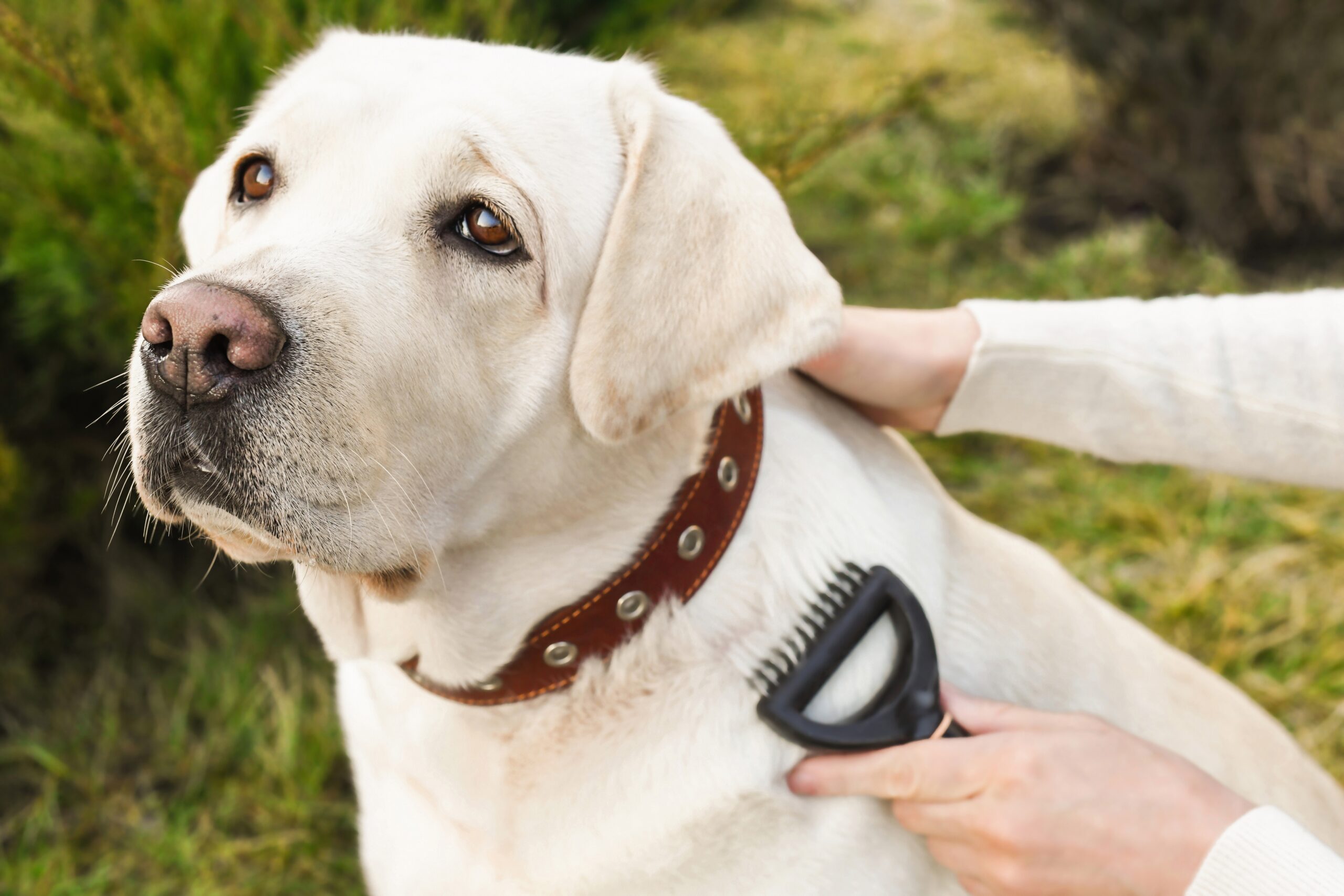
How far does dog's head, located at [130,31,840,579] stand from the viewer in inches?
58.1

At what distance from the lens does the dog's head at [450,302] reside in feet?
4.84

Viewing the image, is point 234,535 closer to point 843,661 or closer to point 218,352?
point 218,352

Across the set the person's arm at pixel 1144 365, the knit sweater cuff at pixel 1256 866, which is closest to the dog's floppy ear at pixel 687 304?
the person's arm at pixel 1144 365

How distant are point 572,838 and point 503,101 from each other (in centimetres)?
119

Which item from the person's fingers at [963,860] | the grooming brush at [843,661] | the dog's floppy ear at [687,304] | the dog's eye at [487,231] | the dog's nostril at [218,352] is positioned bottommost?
the person's fingers at [963,860]

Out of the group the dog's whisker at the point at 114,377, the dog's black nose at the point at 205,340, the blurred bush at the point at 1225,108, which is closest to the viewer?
A: the dog's black nose at the point at 205,340

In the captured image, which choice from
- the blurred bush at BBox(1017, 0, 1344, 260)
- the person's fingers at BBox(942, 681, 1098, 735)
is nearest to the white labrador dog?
the person's fingers at BBox(942, 681, 1098, 735)

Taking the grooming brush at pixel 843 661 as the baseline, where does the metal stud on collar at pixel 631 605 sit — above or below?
above

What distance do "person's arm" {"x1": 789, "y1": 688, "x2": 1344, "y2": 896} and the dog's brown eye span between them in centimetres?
133

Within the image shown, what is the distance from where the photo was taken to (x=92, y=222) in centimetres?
303

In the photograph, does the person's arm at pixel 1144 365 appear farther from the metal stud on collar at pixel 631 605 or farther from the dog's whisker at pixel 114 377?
the dog's whisker at pixel 114 377

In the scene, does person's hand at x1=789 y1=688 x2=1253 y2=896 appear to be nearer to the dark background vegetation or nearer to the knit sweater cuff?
the knit sweater cuff

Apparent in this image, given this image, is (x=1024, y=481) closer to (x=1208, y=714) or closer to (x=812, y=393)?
(x=1208, y=714)

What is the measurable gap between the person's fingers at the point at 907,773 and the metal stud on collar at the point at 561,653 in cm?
41
